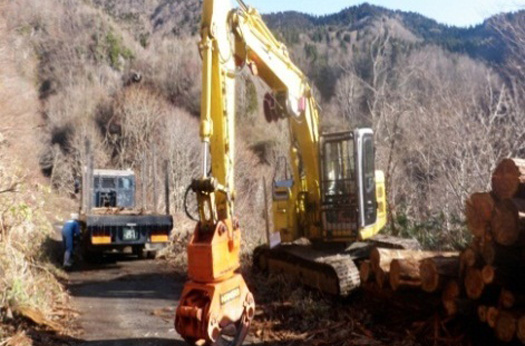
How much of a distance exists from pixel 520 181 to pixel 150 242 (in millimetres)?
9358

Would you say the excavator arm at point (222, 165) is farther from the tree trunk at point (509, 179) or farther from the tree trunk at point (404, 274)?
the tree trunk at point (509, 179)

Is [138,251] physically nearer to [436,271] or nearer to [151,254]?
[151,254]

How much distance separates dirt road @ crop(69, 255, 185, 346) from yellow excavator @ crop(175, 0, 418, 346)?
1.35 metres

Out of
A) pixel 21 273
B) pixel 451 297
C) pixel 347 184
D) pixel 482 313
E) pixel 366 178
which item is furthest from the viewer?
pixel 347 184

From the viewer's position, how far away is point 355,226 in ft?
29.8

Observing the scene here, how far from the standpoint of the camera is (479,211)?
5.93 meters

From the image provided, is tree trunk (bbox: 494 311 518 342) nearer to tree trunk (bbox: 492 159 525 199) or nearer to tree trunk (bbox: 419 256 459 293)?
tree trunk (bbox: 419 256 459 293)

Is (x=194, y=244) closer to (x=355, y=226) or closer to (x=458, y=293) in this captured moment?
(x=458, y=293)

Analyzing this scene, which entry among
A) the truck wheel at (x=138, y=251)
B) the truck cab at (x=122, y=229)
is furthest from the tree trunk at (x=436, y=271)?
the truck wheel at (x=138, y=251)

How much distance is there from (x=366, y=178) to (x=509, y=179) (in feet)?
11.5

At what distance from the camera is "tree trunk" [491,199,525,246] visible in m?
5.40

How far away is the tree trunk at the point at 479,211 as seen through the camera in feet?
19.0

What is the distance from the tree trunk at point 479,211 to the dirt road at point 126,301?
11.7ft

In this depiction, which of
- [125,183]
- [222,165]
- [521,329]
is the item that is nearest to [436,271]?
[521,329]
